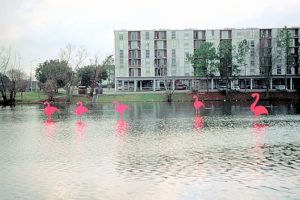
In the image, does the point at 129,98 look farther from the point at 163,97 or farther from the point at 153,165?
the point at 153,165

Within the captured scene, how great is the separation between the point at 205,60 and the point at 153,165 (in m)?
79.5

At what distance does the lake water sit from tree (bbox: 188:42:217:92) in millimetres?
66605

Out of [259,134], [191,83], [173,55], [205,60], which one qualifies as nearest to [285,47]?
[205,60]

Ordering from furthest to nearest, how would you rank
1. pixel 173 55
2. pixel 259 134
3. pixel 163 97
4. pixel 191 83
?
pixel 191 83
pixel 173 55
pixel 163 97
pixel 259 134

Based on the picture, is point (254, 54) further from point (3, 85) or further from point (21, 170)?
point (21, 170)

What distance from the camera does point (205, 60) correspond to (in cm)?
9438

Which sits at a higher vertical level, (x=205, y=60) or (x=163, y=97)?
(x=205, y=60)

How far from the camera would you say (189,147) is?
2059cm

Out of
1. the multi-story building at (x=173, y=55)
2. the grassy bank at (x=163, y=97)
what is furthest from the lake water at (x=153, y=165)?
the multi-story building at (x=173, y=55)

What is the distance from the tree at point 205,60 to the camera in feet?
305

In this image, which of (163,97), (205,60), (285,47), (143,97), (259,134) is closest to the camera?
(259,134)

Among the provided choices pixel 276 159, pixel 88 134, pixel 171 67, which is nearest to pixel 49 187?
pixel 276 159

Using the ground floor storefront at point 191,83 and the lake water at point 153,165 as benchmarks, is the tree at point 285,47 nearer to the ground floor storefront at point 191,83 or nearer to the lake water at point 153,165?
the ground floor storefront at point 191,83

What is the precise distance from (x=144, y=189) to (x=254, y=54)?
9738 cm
